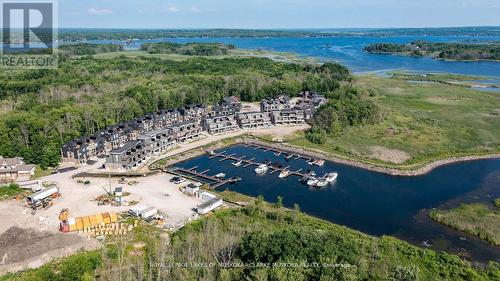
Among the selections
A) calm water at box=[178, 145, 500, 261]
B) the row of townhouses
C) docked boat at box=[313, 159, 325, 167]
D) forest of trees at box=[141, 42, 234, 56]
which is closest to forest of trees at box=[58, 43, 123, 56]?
forest of trees at box=[141, 42, 234, 56]

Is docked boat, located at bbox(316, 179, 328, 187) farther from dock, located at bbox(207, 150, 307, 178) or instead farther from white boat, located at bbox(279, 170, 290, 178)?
white boat, located at bbox(279, 170, 290, 178)

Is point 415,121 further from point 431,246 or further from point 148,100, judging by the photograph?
point 148,100

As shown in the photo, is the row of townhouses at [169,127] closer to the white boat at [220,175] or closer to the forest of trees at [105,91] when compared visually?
the forest of trees at [105,91]

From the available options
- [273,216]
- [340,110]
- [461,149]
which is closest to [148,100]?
[340,110]

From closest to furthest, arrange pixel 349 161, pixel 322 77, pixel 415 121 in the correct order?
pixel 349 161, pixel 415 121, pixel 322 77

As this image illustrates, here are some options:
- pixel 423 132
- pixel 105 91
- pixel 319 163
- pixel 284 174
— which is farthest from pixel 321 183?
pixel 105 91

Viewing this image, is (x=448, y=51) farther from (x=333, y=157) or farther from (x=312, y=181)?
(x=312, y=181)

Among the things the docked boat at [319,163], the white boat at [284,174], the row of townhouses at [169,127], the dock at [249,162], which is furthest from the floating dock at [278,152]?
the row of townhouses at [169,127]
